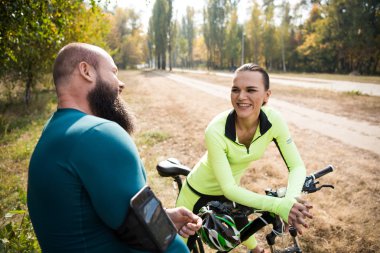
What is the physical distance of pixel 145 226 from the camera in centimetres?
108

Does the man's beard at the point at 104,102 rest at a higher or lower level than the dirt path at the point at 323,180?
higher

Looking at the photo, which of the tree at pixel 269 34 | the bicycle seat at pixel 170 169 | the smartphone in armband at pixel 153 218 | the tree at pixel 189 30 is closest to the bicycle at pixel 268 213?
the bicycle seat at pixel 170 169

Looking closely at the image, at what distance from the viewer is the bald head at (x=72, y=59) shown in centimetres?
134

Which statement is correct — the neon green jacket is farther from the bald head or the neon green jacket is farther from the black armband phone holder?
the bald head

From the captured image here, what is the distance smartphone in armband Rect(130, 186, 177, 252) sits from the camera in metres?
1.06

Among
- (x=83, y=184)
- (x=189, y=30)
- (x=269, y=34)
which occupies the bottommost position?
(x=83, y=184)

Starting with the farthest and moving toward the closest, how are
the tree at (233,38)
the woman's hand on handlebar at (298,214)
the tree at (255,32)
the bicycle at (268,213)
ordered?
1. the tree at (233,38)
2. the tree at (255,32)
3. the bicycle at (268,213)
4. the woman's hand on handlebar at (298,214)

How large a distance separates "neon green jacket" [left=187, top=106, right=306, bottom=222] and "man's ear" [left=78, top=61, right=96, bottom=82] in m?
1.19

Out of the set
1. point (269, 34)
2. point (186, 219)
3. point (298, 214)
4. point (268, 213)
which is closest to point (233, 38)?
point (269, 34)

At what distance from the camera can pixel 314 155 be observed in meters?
6.37

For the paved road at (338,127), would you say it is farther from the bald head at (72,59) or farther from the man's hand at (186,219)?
the bald head at (72,59)

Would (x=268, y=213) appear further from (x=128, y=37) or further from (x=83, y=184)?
(x=128, y=37)

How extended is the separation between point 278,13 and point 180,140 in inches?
2005

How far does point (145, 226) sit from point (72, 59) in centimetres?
89
